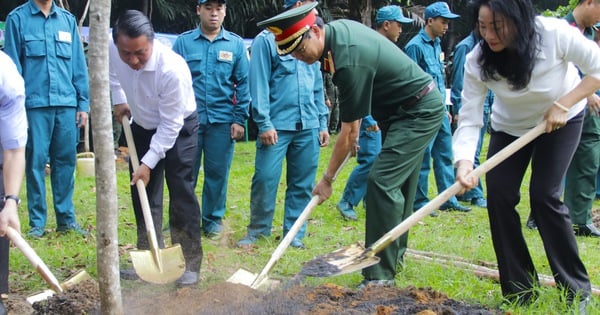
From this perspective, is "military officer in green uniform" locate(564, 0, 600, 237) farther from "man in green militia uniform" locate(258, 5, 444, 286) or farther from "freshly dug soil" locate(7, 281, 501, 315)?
"freshly dug soil" locate(7, 281, 501, 315)

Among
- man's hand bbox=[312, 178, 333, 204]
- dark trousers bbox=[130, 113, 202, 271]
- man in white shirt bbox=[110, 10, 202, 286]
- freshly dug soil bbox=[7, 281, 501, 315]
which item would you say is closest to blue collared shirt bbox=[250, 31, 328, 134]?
man in white shirt bbox=[110, 10, 202, 286]

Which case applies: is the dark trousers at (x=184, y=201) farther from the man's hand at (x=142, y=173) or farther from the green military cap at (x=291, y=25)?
the green military cap at (x=291, y=25)

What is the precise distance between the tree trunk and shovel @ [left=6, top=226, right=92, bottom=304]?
2.81ft

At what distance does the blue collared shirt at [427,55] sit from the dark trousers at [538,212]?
11.0 feet

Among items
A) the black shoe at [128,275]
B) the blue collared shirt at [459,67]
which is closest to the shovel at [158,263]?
the black shoe at [128,275]

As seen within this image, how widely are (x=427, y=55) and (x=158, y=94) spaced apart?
369 cm

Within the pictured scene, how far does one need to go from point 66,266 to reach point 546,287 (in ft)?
11.3

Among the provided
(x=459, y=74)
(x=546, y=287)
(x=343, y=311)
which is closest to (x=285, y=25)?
(x=343, y=311)

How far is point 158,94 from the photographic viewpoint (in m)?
4.61

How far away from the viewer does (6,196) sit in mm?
3596

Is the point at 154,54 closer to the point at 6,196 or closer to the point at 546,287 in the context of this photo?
the point at 6,196

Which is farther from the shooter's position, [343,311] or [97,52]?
[343,311]

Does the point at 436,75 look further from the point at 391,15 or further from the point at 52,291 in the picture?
the point at 52,291

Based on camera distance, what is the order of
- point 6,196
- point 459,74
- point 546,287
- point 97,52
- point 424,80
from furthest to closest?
point 459,74 < point 424,80 < point 546,287 < point 6,196 < point 97,52
